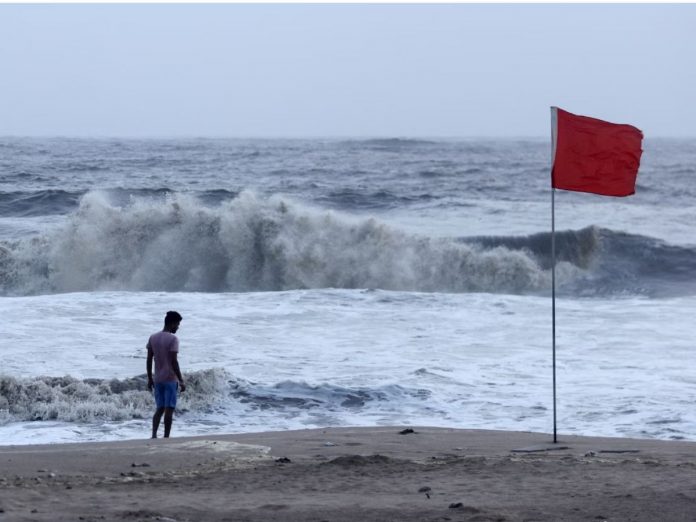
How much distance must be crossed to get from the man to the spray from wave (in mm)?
13322

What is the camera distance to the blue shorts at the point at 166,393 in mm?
8609

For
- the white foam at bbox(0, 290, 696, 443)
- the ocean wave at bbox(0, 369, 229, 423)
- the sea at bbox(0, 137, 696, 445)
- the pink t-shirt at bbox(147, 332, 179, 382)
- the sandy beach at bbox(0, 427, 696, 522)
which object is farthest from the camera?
the sea at bbox(0, 137, 696, 445)

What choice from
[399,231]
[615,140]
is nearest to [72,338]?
[615,140]

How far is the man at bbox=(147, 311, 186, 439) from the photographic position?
27.9 ft

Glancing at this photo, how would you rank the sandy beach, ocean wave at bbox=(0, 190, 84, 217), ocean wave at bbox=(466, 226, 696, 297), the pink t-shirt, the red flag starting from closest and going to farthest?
the sandy beach
the red flag
the pink t-shirt
ocean wave at bbox=(466, 226, 696, 297)
ocean wave at bbox=(0, 190, 84, 217)

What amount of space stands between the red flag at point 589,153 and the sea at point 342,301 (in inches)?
103

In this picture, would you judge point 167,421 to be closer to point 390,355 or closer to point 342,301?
point 390,355

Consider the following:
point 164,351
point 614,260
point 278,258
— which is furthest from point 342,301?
point 614,260

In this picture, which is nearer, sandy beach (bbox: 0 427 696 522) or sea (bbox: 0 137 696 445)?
sandy beach (bbox: 0 427 696 522)

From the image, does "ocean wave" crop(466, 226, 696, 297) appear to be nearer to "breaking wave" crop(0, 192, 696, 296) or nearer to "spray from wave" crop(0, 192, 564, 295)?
"breaking wave" crop(0, 192, 696, 296)

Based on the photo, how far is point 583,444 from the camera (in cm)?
820

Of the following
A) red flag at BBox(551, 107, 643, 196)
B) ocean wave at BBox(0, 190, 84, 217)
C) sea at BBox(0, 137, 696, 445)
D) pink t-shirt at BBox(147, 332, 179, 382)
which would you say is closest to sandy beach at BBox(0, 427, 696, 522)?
pink t-shirt at BBox(147, 332, 179, 382)

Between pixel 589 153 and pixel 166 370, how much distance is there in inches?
156

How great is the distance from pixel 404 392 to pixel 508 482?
186 inches
